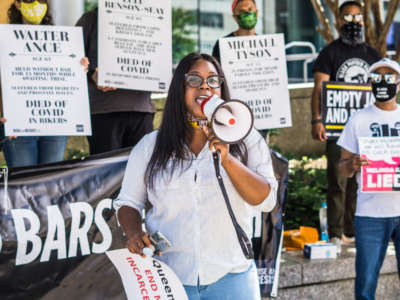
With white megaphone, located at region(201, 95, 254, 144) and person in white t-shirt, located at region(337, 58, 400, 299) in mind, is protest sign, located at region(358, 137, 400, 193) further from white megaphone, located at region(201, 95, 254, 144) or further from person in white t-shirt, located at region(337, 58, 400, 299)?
Answer: white megaphone, located at region(201, 95, 254, 144)

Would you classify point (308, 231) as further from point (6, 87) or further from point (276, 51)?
point (6, 87)

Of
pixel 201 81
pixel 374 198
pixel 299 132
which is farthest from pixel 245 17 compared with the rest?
pixel 299 132

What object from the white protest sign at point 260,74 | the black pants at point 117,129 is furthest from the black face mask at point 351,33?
the black pants at point 117,129

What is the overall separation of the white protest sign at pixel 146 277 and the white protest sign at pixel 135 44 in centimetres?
246

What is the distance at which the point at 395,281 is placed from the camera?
5672 millimetres

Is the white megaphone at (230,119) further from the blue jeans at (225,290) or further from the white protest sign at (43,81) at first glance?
the white protest sign at (43,81)

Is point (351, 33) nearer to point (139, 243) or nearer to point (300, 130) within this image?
point (300, 130)

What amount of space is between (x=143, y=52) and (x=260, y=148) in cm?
256

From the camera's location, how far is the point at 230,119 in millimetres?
2420

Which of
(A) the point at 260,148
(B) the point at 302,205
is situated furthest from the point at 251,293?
(B) the point at 302,205

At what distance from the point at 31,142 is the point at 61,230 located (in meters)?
0.95

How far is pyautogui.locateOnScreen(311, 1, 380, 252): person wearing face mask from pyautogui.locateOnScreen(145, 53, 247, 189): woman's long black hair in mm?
3166

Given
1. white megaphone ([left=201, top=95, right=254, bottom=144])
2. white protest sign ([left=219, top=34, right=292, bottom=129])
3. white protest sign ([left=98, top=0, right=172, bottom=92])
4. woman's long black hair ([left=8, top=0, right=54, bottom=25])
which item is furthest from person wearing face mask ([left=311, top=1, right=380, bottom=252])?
white megaphone ([left=201, top=95, right=254, bottom=144])

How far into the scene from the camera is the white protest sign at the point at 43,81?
4785mm
